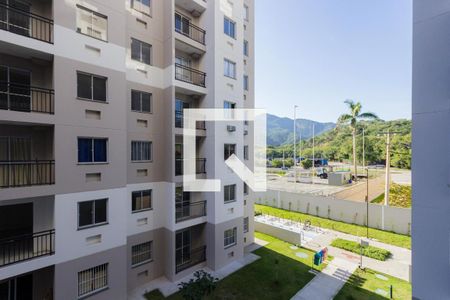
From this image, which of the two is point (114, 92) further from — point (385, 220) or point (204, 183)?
point (385, 220)

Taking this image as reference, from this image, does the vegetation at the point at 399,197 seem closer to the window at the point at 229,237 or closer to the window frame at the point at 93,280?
the window at the point at 229,237

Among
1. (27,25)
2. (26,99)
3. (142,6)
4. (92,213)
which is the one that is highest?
(142,6)

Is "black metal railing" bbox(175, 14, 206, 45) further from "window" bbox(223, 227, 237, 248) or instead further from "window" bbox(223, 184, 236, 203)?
"window" bbox(223, 227, 237, 248)

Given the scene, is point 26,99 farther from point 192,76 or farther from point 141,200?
point 192,76

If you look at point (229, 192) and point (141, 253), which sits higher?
point (229, 192)

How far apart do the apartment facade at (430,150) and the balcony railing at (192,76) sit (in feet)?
32.5

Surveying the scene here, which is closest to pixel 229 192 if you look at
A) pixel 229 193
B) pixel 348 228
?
pixel 229 193

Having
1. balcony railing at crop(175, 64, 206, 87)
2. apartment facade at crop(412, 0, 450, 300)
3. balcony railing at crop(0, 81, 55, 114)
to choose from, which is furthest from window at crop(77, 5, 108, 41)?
apartment facade at crop(412, 0, 450, 300)

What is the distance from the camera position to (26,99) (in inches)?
336

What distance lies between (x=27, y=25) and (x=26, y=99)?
282cm

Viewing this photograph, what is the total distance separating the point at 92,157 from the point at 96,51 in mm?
4455

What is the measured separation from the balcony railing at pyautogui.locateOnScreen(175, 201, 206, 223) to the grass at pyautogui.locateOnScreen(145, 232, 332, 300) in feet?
11.9

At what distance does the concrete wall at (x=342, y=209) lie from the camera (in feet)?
61.7

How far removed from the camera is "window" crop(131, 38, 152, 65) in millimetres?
11055
